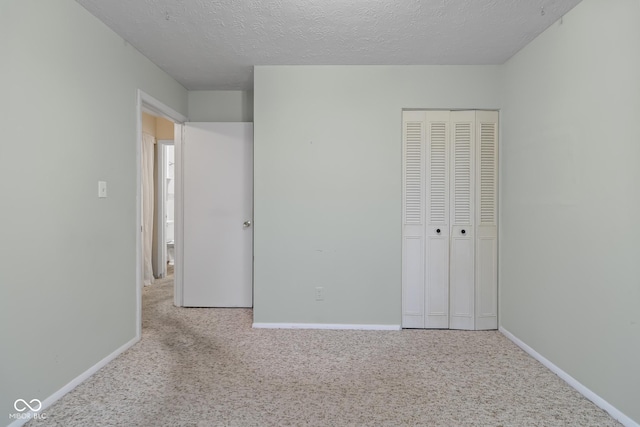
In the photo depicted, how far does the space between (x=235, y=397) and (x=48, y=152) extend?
1853mm

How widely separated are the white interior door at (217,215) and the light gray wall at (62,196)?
3.10 feet

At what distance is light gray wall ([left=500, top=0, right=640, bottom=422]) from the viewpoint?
5.74 feet

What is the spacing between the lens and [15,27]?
168cm

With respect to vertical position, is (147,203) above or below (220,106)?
below

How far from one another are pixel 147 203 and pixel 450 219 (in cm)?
407

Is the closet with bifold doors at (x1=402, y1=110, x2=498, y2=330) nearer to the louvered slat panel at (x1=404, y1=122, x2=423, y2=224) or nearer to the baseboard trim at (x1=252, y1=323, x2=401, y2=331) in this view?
the louvered slat panel at (x1=404, y1=122, x2=423, y2=224)

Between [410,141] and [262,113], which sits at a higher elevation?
[262,113]

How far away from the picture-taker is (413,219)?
312cm

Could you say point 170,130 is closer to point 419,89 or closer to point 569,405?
point 419,89

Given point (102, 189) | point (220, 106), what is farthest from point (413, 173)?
point (102, 189)

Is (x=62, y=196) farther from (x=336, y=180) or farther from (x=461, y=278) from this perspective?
(x=461, y=278)

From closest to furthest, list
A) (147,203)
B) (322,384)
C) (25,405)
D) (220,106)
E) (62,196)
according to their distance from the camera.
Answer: (25,405) < (62,196) < (322,384) < (220,106) < (147,203)

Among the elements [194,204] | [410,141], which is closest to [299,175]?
[410,141]

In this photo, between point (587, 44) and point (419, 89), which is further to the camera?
point (419, 89)
